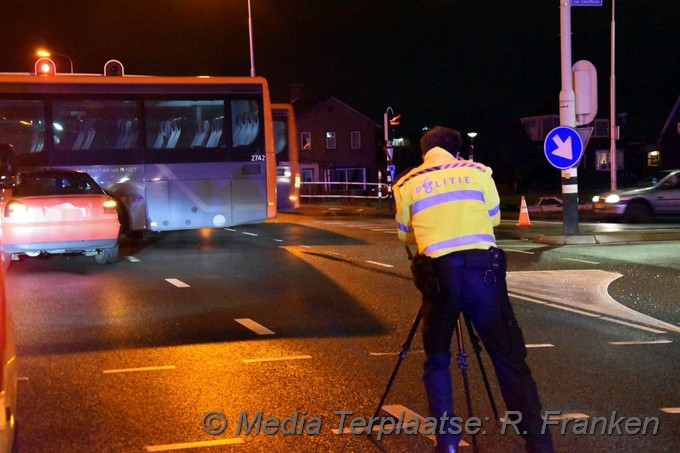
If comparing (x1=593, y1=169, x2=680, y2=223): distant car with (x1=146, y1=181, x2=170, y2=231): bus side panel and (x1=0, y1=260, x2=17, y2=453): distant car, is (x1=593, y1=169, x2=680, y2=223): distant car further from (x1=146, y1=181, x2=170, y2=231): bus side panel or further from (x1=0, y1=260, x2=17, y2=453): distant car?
(x1=0, y1=260, x2=17, y2=453): distant car

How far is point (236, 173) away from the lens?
730 inches

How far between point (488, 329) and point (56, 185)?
38.9 feet

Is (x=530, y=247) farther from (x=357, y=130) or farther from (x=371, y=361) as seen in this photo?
(x=357, y=130)

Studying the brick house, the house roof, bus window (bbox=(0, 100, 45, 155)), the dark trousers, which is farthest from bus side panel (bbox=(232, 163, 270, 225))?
the house roof

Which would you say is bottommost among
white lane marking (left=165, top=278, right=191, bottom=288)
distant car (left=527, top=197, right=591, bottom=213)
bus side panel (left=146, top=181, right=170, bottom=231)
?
distant car (left=527, top=197, right=591, bottom=213)

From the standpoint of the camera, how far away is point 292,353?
311 inches

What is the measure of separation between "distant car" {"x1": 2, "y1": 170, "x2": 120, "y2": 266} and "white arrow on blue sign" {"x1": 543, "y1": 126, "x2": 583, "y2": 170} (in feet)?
28.7

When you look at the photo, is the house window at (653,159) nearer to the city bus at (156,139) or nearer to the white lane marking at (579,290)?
the city bus at (156,139)

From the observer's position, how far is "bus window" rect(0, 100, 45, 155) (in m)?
17.3

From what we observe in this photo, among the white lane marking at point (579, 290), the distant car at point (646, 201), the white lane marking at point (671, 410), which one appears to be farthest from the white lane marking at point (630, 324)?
the distant car at point (646, 201)

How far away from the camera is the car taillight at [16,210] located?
13531 mm

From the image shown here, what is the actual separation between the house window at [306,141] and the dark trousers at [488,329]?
196 ft

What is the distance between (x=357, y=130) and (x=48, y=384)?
59.3 meters

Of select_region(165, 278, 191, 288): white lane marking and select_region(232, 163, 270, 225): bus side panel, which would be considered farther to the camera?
select_region(232, 163, 270, 225): bus side panel
